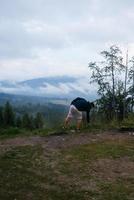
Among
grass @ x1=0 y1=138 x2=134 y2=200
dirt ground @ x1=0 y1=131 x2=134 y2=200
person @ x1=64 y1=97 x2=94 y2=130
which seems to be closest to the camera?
grass @ x1=0 y1=138 x2=134 y2=200

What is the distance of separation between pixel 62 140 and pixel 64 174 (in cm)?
409

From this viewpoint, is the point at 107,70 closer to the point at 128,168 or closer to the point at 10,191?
the point at 128,168

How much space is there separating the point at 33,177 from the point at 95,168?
1793mm

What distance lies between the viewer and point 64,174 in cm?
1060

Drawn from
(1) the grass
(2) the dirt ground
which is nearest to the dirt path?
(2) the dirt ground

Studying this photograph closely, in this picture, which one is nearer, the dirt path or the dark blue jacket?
the dirt path

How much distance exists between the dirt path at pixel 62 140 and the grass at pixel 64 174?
0.50m

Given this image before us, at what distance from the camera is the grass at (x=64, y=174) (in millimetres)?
9192

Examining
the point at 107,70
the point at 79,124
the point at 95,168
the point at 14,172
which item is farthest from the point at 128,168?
the point at 107,70

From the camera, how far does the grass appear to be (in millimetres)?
9192

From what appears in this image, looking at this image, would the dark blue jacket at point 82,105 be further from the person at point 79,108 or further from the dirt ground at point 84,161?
the dirt ground at point 84,161

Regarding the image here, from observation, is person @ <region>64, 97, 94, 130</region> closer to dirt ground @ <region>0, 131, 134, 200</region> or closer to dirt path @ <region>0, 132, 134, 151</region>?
dirt ground @ <region>0, 131, 134, 200</region>

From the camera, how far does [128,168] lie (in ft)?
37.2

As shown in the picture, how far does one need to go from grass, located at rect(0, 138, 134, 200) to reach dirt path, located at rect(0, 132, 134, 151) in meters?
0.50
